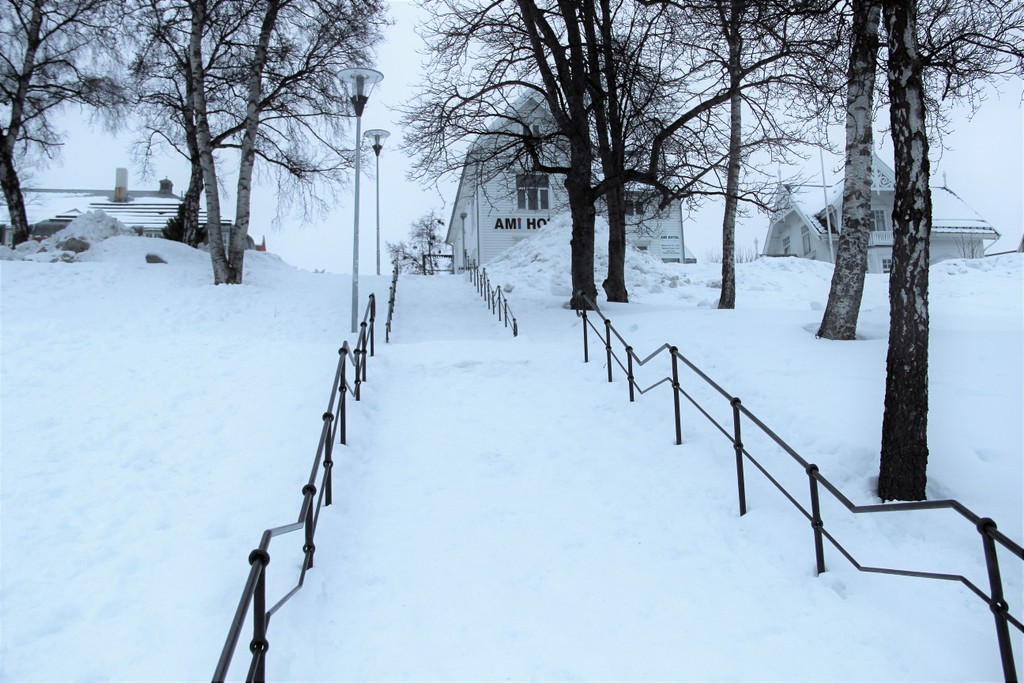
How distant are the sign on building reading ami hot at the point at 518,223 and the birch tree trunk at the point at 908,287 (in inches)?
949

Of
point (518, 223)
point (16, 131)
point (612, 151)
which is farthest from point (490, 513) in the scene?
point (518, 223)

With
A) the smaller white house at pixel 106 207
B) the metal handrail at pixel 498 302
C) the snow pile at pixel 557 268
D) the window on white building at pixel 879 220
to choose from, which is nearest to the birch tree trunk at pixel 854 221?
the metal handrail at pixel 498 302

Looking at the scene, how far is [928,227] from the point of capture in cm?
498

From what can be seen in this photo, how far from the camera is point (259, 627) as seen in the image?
291 cm

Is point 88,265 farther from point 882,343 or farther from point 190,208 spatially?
point 882,343

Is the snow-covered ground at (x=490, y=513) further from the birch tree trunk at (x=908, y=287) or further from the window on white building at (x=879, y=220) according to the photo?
the window on white building at (x=879, y=220)

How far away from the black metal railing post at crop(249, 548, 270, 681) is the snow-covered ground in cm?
71

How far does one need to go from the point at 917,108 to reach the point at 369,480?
5.33 meters

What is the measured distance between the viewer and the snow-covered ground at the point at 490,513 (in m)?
3.70

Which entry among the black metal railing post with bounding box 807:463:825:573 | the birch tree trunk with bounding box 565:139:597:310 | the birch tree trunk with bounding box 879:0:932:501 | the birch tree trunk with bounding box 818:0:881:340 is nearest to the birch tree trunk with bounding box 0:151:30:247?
the birch tree trunk with bounding box 565:139:597:310

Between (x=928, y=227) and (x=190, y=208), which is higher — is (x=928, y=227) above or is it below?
below

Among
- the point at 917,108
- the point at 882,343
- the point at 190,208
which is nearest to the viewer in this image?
the point at 917,108

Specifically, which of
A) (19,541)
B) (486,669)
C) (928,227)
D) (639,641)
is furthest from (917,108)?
(19,541)

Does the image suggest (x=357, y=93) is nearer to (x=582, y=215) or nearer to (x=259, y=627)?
(x=582, y=215)
